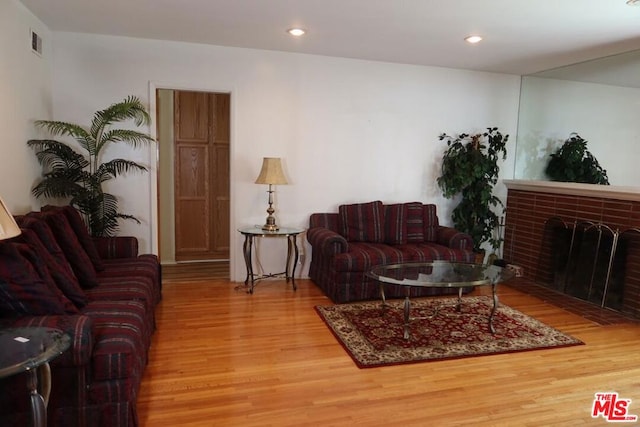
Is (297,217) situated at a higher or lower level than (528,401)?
higher

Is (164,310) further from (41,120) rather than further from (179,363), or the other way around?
(41,120)

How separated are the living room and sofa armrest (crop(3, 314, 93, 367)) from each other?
1873 mm

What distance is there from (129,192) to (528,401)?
12.7ft

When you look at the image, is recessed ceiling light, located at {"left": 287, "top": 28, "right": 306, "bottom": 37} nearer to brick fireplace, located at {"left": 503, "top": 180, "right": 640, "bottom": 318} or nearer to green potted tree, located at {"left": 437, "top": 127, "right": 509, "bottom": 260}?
green potted tree, located at {"left": 437, "top": 127, "right": 509, "bottom": 260}

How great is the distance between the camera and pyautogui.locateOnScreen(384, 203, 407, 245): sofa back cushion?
4.63 m

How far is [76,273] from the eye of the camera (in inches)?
109

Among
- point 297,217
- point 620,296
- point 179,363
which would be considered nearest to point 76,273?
point 179,363

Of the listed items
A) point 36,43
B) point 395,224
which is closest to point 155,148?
point 36,43

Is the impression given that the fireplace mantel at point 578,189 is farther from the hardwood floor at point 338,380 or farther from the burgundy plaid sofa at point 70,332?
the burgundy plaid sofa at point 70,332

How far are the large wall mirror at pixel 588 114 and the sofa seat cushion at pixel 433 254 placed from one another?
177 centimetres

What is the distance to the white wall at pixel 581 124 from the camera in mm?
4359

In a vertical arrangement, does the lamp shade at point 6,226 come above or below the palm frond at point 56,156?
below

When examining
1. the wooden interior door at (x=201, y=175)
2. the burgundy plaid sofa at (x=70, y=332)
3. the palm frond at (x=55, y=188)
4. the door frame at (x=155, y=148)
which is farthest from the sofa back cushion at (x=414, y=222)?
the palm frond at (x=55, y=188)

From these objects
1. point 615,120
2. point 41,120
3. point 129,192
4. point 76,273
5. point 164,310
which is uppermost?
point 615,120
